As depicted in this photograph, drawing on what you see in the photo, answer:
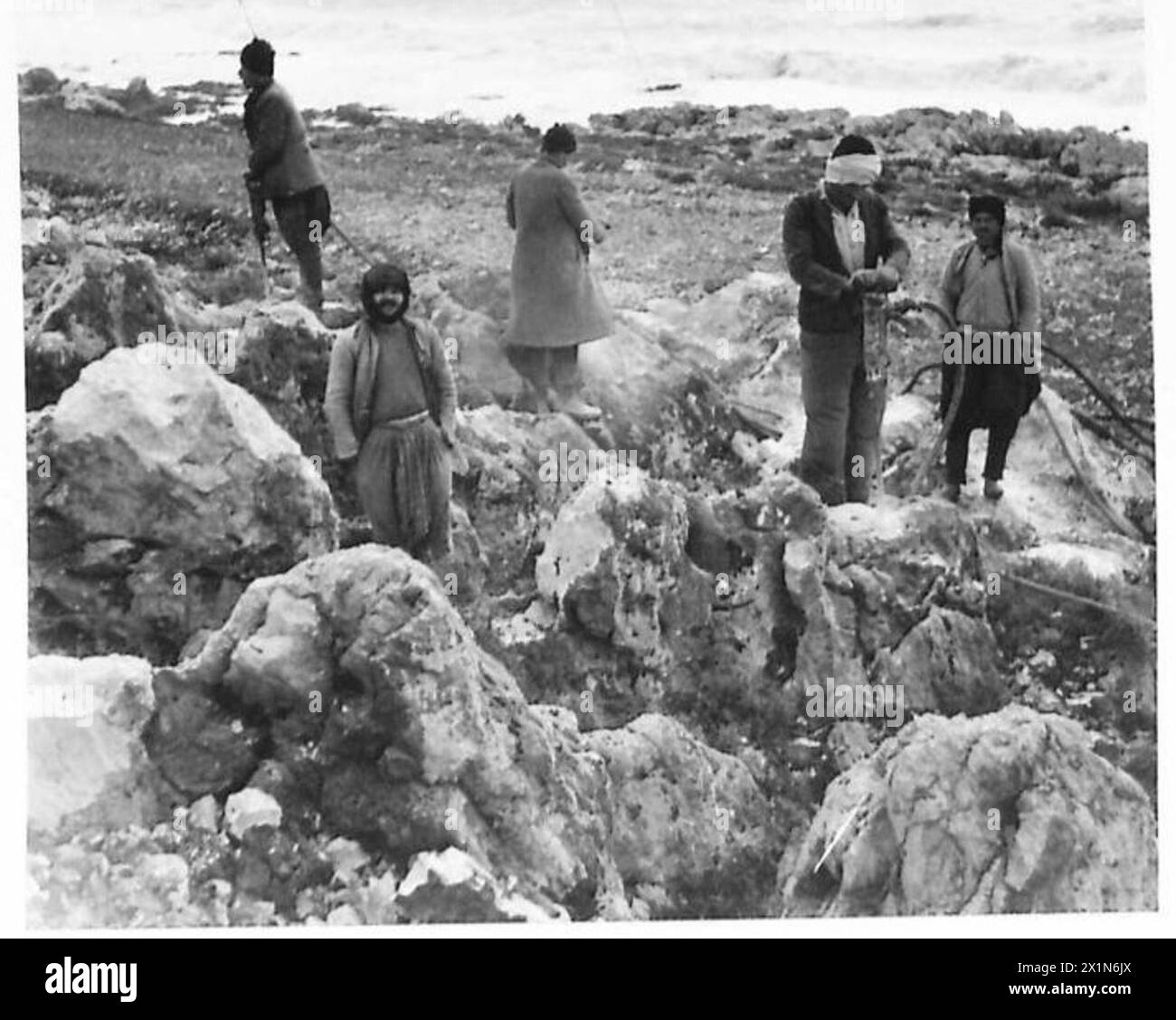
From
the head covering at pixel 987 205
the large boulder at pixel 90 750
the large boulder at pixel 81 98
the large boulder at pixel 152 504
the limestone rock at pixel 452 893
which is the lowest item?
the limestone rock at pixel 452 893

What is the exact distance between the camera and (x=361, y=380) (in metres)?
9.18

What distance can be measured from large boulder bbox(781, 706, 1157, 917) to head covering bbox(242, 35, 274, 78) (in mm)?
3753

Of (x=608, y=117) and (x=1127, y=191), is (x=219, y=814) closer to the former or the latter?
(x=608, y=117)

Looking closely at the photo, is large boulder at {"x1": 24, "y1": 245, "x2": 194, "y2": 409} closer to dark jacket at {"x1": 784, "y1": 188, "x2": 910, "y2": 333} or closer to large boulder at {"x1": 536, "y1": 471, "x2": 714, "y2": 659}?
large boulder at {"x1": 536, "y1": 471, "x2": 714, "y2": 659}

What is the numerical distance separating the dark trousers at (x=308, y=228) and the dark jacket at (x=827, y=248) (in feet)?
6.28

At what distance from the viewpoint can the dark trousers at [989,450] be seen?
9.79 m

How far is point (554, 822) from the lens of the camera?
907 cm

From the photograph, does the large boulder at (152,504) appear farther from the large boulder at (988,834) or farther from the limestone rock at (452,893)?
the large boulder at (988,834)

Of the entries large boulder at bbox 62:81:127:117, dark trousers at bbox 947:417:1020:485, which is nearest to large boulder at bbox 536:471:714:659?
dark trousers at bbox 947:417:1020:485

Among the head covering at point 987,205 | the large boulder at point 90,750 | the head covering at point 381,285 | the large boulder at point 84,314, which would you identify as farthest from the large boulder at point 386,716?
the head covering at point 987,205

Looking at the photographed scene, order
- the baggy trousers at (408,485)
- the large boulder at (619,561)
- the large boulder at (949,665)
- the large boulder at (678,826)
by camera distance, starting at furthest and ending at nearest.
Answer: the large boulder at (949,665)
the large boulder at (619,561)
the large boulder at (678,826)
the baggy trousers at (408,485)

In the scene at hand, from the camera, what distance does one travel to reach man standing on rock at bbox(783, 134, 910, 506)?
949cm

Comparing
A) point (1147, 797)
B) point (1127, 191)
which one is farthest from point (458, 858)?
point (1127, 191)
